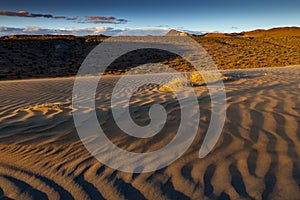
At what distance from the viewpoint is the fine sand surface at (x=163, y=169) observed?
2404 mm

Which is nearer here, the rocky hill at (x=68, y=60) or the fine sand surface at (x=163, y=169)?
the fine sand surface at (x=163, y=169)

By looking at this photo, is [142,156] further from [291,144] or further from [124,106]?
[124,106]

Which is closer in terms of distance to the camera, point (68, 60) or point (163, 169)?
point (163, 169)

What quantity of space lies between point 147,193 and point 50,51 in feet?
87.9

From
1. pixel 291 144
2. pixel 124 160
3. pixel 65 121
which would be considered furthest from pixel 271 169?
pixel 65 121

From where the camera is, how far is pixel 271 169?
2.75m

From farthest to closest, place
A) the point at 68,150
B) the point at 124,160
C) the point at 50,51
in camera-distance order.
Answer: the point at 50,51 < the point at 68,150 < the point at 124,160

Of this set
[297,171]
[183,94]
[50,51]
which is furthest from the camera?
[50,51]

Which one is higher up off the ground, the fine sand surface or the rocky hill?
the fine sand surface

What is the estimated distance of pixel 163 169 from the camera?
2.80 m

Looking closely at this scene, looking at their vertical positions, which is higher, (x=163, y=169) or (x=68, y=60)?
(x=163, y=169)

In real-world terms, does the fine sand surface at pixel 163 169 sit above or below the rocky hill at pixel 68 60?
above

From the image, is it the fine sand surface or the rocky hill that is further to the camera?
the rocky hill

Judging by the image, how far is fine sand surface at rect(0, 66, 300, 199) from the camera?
94.7 inches
